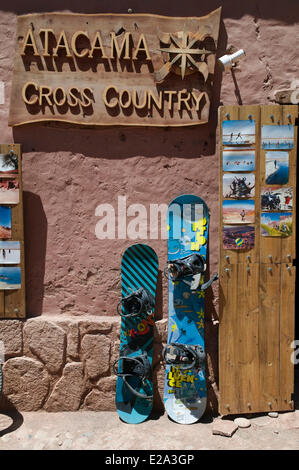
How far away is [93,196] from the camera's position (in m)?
3.45

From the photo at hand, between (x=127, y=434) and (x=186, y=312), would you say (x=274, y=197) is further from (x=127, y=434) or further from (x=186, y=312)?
(x=127, y=434)

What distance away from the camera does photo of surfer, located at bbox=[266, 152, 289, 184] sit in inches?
130

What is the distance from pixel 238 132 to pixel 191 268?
1128 millimetres

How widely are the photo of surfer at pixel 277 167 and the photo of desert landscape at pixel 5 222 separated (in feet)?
6.87

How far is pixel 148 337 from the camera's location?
3.42 meters

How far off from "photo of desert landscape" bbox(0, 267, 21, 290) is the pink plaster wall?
101mm

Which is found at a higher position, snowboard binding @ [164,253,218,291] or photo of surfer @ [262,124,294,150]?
photo of surfer @ [262,124,294,150]

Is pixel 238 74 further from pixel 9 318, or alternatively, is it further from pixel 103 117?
pixel 9 318

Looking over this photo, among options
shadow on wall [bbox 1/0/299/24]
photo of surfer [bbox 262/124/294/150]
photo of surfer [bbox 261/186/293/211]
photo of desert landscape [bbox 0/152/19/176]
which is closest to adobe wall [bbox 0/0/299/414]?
shadow on wall [bbox 1/0/299/24]

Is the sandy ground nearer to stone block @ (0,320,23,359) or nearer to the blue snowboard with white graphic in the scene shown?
the blue snowboard with white graphic

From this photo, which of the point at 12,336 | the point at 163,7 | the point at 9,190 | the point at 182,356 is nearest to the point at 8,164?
the point at 9,190

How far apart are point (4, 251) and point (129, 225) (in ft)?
3.42

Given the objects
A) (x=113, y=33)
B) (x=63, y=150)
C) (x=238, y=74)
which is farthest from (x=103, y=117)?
(x=238, y=74)

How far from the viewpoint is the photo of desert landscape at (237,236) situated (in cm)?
333
